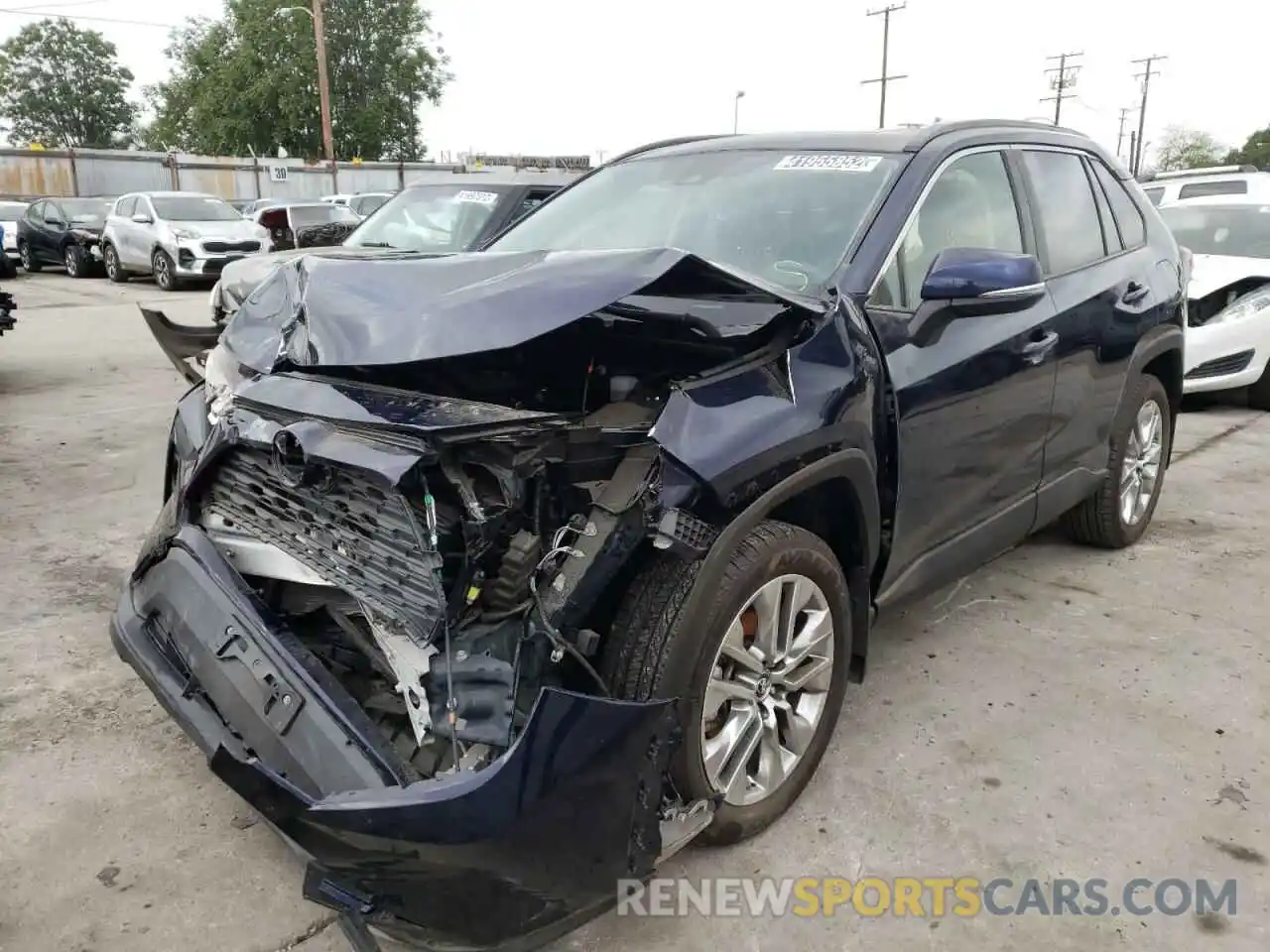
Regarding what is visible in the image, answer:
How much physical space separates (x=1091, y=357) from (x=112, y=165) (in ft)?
109

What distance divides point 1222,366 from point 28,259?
74.6 feet

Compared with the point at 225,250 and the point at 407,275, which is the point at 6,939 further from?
the point at 225,250

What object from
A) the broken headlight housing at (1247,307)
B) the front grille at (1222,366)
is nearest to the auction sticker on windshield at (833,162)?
the front grille at (1222,366)

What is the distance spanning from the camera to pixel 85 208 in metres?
20.7

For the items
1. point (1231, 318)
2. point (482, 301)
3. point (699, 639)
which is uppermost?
point (482, 301)

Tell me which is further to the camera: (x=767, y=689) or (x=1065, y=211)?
(x=1065, y=211)

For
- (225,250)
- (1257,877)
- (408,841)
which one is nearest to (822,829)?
(1257,877)

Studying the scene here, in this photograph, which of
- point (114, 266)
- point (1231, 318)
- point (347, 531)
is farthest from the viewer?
point (114, 266)

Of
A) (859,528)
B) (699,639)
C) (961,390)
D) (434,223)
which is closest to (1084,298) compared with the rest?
(961,390)

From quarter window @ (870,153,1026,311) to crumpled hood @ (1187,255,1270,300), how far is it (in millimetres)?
5371

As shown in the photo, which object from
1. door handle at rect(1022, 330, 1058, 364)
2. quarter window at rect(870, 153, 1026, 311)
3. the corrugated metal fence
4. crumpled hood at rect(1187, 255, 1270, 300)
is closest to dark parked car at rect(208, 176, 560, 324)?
quarter window at rect(870, 153, 1026, 311)

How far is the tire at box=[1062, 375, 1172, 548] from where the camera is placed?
14.4 feet

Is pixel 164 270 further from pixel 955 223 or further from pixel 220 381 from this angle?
pixel 955 223

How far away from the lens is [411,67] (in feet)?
154
